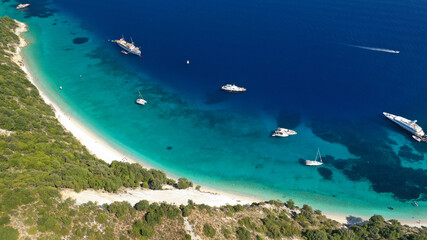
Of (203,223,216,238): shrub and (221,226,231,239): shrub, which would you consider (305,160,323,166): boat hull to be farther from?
(203,223,216,238): shrub

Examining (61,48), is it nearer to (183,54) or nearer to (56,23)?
(56,23)

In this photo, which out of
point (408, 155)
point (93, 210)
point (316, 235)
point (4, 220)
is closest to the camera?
point (4, 220)

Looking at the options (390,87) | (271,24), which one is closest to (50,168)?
(390,87)

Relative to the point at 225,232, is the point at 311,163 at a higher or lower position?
higher

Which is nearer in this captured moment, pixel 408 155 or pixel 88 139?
pixel 88 139

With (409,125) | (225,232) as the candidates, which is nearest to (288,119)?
(409,125)

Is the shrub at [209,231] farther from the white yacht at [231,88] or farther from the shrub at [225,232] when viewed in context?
the white yacht at [231,88]

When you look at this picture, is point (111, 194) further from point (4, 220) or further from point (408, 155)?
point (408, 155)
